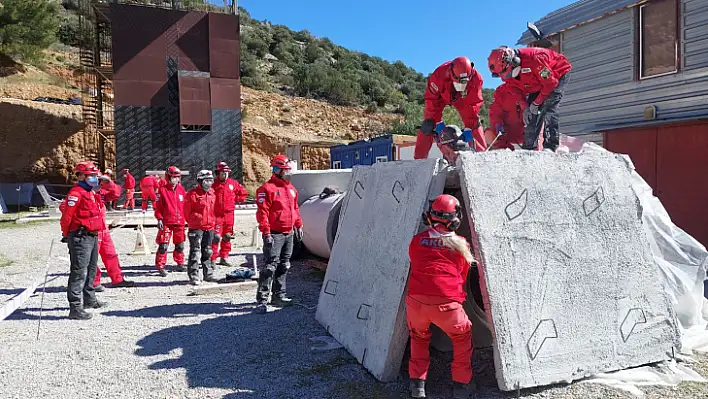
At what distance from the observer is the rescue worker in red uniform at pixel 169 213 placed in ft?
27.6

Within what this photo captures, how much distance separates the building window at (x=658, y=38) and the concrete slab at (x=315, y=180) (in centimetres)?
589

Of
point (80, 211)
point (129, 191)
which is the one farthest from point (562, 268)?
point (129, 191)

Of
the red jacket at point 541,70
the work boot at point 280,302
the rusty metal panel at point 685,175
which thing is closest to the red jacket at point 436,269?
the red jacket at point 541,70

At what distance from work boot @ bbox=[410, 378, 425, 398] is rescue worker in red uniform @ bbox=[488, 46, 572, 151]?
305 cm

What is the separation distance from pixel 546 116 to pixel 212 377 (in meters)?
4.32

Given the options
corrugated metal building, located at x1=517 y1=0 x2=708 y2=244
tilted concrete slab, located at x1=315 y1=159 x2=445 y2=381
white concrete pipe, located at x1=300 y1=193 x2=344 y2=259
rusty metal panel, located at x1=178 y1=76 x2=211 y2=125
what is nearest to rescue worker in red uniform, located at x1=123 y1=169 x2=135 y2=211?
rusty metal panel, located at x1=178 y1=76 x2=211 y2=125

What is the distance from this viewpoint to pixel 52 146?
81.9 ft

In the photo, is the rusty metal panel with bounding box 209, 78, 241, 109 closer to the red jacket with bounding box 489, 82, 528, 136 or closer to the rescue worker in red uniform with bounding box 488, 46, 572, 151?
the red jacket with bounding box 489, 82, 528, 136

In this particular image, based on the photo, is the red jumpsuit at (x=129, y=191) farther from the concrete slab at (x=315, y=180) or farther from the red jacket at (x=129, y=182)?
the concrete slab at (x=315, y=180)

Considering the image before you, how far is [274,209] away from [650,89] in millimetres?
7381

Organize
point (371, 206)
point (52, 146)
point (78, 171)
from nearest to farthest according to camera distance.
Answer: point (371, 206)
point (78, 171)
point (52, 146)

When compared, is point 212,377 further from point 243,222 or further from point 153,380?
point 243,222

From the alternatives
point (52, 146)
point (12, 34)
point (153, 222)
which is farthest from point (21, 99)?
point (153, 222)

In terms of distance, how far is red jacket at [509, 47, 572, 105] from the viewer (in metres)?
5.41
